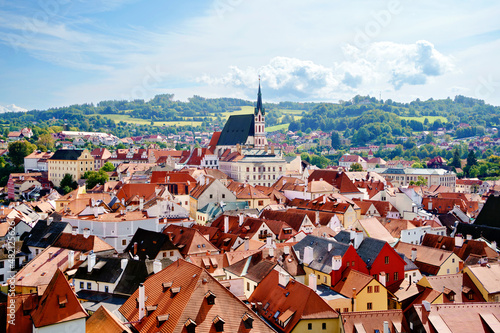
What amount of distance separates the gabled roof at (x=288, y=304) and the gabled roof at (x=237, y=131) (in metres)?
93.6

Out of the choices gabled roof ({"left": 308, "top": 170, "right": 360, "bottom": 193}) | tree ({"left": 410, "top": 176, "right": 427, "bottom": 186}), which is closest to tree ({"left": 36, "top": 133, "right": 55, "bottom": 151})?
A: gabled roof ({"left": 308, "top": 170, "right": 360, "bottom": 193})

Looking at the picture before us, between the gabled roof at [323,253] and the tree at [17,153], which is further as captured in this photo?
the tree at [17,153]

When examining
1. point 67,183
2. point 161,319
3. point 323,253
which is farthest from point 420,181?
point 161,319

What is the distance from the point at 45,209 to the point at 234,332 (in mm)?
66323

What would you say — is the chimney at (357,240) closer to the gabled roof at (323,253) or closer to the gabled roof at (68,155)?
the gabled roof at (323,253)

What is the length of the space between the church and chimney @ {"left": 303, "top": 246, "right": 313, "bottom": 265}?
8335 centimetres

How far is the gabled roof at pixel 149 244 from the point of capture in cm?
4725

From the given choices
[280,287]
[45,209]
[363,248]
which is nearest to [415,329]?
[280,287]

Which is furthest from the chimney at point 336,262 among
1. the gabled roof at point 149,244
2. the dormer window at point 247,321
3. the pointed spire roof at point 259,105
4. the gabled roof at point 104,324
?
the pointed spire roof at point 259,105

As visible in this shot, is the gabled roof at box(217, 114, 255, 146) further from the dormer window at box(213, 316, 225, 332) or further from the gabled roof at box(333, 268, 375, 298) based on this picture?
the dormer window at box(213, 316, 225, 332)

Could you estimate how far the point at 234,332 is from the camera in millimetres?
23781

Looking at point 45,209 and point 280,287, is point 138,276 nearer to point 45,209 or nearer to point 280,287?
point 280,287

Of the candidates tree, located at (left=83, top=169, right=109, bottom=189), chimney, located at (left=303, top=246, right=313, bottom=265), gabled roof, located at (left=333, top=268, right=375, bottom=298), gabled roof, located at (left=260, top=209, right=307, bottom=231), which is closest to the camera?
gabled roof, located at (left=333, top=268, right=375, bottom=298)

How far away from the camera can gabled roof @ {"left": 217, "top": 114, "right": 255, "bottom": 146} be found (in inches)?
5037
